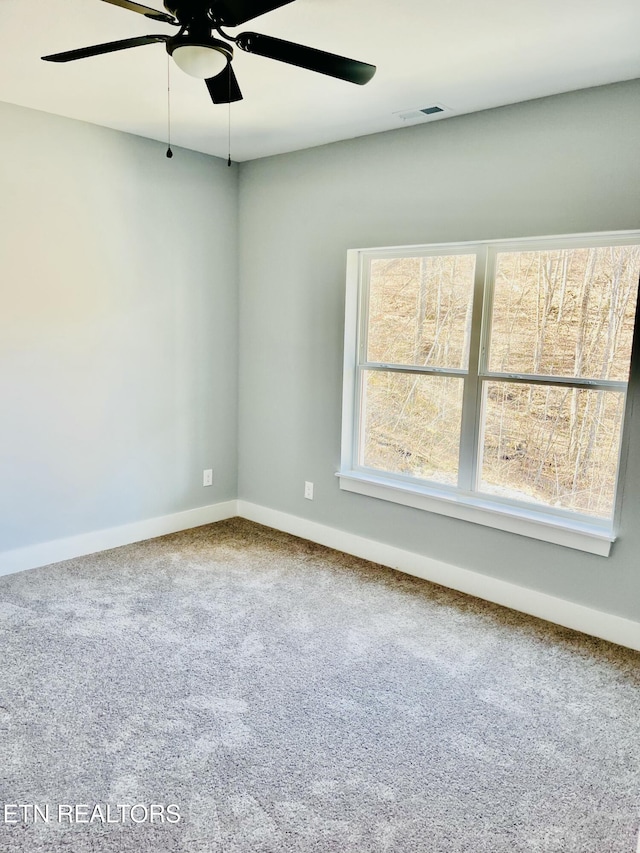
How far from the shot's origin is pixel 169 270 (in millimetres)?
4055

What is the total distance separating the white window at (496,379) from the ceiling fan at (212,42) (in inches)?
60.6

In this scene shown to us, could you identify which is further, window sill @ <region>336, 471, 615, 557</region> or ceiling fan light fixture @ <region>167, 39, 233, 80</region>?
window sill @ <region>336, 471, 615, 557</region>

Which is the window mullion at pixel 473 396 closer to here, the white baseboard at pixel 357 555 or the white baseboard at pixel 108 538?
the white baseboard at pixel 357 555

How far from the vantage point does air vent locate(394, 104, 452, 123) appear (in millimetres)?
3094

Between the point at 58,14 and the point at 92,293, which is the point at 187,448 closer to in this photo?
the point at 92,293

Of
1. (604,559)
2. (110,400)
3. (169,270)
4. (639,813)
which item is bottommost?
(639,813)

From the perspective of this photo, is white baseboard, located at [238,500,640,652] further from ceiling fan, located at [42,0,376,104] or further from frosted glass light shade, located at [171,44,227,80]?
frosted glass light shade, located at [171,44,227,80]

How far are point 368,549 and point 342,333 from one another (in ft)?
4.56

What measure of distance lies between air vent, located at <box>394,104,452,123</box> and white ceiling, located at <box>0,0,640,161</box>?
51 mm

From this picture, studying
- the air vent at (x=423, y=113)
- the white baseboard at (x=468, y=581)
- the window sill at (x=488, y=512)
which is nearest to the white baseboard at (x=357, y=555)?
the white baseboard at (x=468, y=581)

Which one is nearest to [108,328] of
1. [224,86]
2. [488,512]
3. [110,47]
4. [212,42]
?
[224,86]

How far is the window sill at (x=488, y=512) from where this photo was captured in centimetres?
296

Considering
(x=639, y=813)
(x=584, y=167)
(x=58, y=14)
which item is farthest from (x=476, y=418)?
(x=58, y=14)

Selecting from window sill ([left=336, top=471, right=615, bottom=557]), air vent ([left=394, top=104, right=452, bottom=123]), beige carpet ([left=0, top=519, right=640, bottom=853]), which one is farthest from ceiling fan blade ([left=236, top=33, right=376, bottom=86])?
beige carpet ([left=0, top=519, right=640, bottom=853])
